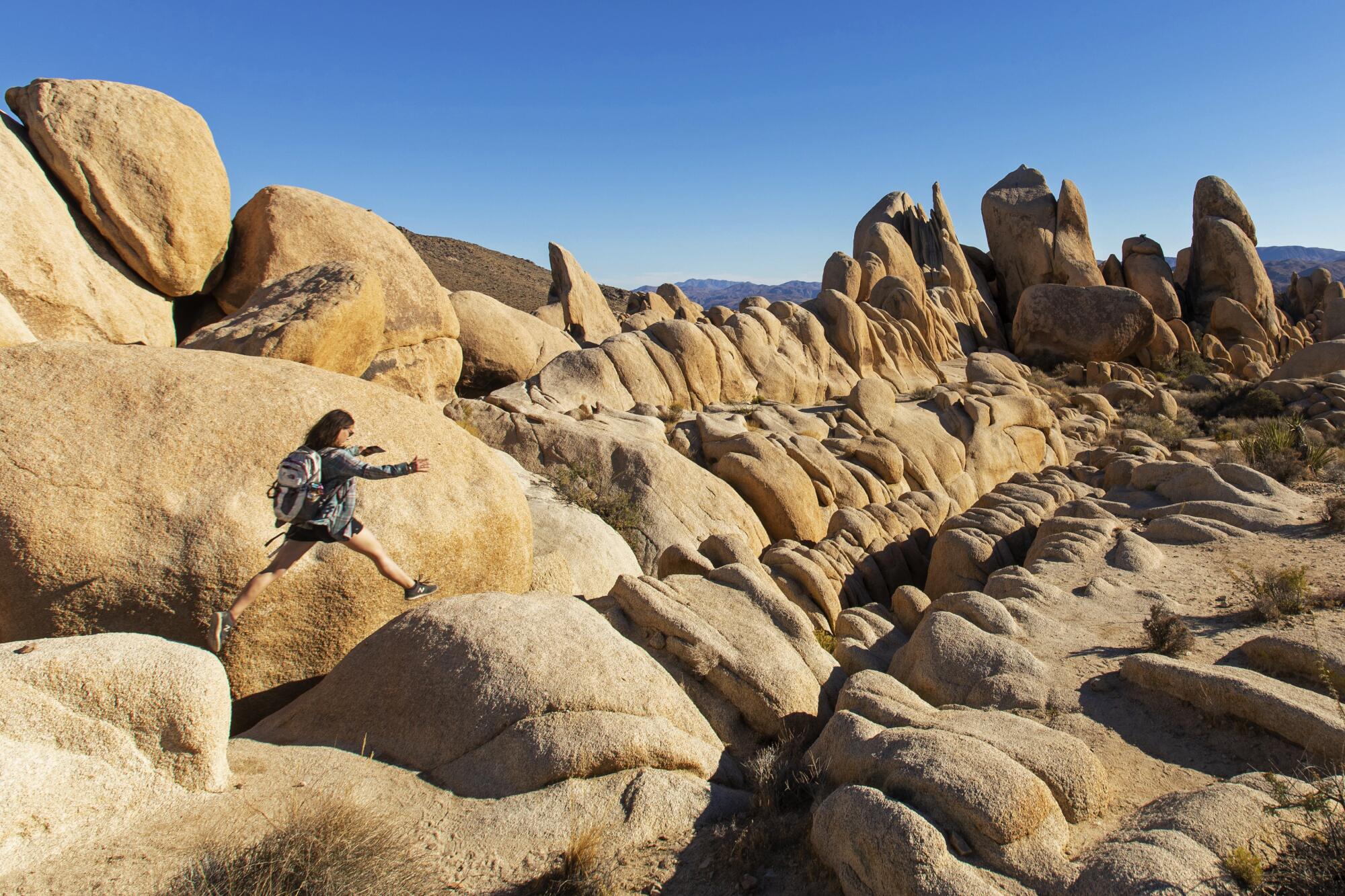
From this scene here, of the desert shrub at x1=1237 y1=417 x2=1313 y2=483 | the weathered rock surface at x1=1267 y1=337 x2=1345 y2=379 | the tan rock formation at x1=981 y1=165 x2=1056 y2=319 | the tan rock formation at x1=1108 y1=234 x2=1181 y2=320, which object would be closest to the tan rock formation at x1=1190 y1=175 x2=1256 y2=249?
the tan rock formation at x1=1108 y1=234 x2=1181 y2=320

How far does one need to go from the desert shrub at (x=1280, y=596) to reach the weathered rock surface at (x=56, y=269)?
13122 mm

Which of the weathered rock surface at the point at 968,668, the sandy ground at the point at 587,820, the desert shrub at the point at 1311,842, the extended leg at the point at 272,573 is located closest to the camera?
the desert shrub at the point at 1311,842

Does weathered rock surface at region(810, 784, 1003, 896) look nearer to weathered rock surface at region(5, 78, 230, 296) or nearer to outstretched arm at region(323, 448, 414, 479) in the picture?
outstretched arm at region(323, 448, 414, 479)

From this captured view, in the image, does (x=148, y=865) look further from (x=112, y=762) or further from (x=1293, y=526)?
(x=1293, y=526)

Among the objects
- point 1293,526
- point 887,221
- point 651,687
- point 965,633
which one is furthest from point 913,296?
point 651,687

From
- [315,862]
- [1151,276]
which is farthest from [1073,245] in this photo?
[315,862]

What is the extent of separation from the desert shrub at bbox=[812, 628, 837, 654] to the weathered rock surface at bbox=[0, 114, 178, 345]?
9.11 m

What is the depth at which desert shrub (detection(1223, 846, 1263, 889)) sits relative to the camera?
396 cm

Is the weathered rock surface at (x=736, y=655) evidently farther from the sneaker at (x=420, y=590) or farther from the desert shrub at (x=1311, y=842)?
the desert shrub at (x=1311, y=842)

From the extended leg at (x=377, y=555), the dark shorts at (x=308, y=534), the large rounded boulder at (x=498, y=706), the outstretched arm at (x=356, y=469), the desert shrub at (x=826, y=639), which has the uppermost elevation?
the outstretched arm at (x=356, y=469)

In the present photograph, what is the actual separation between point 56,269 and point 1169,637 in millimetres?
12127

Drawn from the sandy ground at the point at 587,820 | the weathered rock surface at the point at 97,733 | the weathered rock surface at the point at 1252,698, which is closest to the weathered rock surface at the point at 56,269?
the weathered rock surface at the point at 97,733

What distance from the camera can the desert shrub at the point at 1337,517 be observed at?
38.6 ft

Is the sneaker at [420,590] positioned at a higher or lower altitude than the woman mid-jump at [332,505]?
lower
